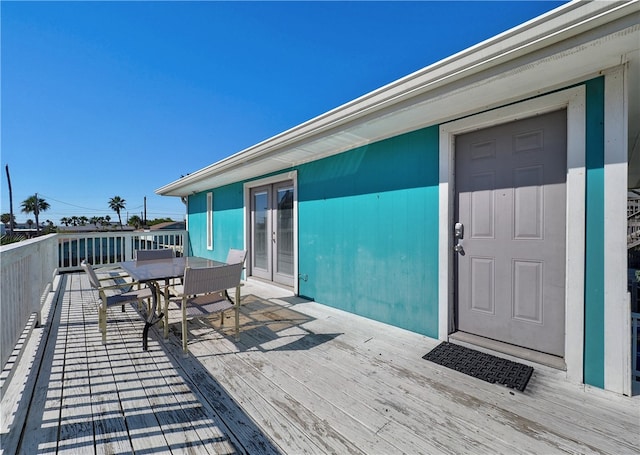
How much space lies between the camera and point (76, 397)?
1707 mm

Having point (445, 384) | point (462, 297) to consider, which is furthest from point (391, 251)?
point (445, 384)

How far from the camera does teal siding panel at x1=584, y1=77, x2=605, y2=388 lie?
172cm

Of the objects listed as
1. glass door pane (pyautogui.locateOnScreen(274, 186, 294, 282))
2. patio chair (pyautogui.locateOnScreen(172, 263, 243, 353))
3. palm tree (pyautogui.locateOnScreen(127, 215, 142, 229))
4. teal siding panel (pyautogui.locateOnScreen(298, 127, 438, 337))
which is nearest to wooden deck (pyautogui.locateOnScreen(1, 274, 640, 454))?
patio chair (pyautogui.locateOnScreen(172, 263, 243, 353))

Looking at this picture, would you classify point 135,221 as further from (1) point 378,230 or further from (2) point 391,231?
(2) point 391,231

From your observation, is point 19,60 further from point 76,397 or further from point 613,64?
point 613,64

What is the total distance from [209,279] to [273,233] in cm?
255

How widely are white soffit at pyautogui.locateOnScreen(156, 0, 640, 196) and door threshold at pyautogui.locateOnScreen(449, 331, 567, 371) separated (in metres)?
2.08

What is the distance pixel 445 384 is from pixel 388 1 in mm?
4324

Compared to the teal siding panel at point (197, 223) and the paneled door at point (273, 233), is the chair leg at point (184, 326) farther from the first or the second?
the teal siding panel at point (197, 223)

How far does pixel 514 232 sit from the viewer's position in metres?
2.21

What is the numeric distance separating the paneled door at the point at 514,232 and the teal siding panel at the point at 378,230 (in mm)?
294

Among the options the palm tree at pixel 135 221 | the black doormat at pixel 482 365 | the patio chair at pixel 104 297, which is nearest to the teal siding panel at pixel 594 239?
the black doormat at pixel 482 365

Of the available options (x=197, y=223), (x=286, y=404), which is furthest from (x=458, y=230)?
(x=197, y=223)

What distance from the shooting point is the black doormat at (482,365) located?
186 centimetres
